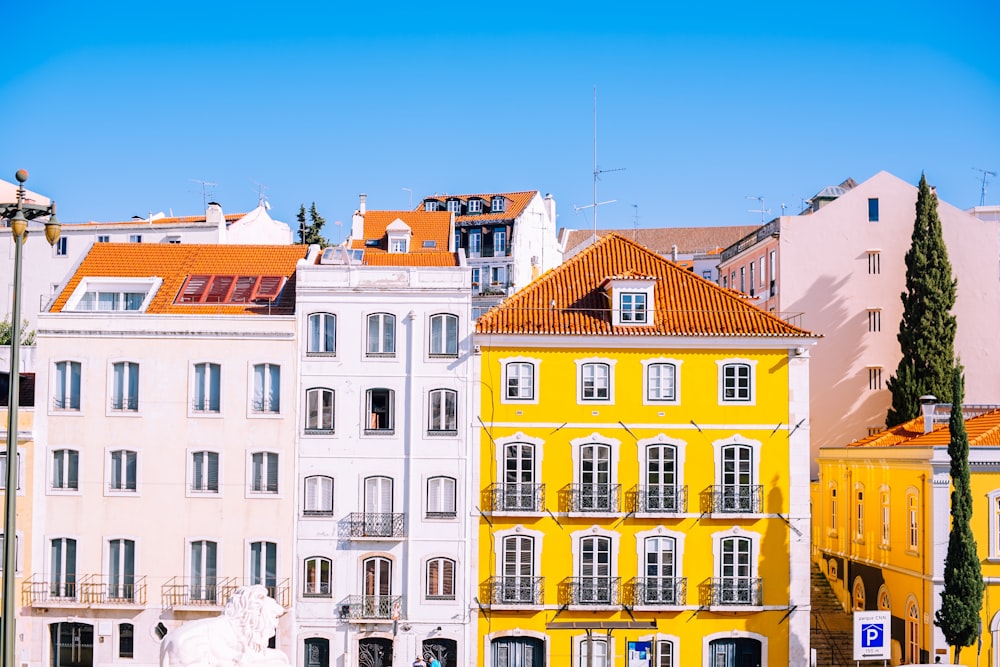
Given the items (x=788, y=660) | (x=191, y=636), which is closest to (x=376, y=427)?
(x=788, y=660)

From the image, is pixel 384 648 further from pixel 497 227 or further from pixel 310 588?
pixel 497 227

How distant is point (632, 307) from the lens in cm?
4697

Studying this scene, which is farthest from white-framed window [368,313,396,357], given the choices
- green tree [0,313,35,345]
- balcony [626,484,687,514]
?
green tree [0,313,35,345]

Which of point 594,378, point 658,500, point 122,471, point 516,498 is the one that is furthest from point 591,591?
point 122,471

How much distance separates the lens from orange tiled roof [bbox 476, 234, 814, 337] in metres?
46.2

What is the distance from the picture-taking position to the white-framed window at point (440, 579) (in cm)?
4578

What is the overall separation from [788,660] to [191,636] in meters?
32.2

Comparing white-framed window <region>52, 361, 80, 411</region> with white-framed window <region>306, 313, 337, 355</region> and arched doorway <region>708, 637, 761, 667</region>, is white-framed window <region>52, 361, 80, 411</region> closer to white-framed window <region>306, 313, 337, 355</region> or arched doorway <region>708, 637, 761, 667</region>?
white-framed window <region>306, 313, 337, 355</region>

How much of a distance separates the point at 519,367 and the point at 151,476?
1429cm

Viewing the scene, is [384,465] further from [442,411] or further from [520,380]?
[520,380]

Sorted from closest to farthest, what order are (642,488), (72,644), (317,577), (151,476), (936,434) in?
(642,488), (317,577), (72,644), (151,476), (936,434)

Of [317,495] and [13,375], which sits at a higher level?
[13,375]

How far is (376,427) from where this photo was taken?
4647 cm

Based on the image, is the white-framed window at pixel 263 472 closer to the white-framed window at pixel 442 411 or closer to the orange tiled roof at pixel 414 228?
the white-framed window at pixel 442 411
